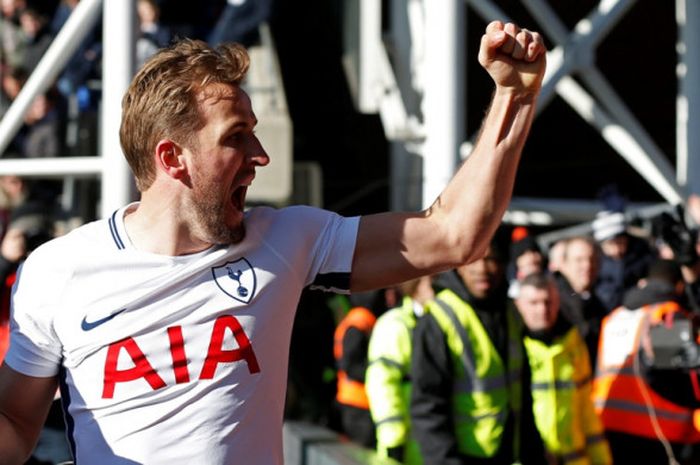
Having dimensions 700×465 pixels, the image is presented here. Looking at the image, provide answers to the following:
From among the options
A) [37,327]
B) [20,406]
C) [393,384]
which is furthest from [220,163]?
[393,384]

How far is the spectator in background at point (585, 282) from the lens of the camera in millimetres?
8656

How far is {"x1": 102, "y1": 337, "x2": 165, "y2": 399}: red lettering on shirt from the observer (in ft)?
10.9

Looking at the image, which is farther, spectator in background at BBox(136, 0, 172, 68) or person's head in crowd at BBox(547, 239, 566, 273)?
spectator in background at BBox(136, 0, 172, 68)

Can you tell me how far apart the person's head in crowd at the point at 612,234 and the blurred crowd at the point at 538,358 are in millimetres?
13

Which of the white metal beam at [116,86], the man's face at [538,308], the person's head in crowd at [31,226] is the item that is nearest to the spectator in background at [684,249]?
the man's face at [538,308]

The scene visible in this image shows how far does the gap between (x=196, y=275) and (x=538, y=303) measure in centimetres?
382

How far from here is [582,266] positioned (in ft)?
28.6

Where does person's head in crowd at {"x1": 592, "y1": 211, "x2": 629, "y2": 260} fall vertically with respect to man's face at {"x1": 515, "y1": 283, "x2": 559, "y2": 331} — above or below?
above

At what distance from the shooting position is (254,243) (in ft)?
11.4

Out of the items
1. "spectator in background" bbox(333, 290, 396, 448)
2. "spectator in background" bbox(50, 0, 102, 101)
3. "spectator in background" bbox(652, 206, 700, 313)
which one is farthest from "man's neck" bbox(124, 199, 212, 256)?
"spectator in background" bbox(50, 0, 102, 101)

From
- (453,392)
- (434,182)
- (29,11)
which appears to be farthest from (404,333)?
(29,11)

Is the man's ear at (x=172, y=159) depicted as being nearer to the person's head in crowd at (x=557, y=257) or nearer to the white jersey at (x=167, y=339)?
the white jersey at (x=167, y=339)

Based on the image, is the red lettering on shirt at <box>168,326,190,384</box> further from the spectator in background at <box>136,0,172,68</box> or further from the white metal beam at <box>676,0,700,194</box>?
the spectator in background at <box>136,0,172,68</box>

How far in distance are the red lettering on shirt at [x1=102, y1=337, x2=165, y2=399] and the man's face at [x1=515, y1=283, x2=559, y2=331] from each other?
3.91 meters
